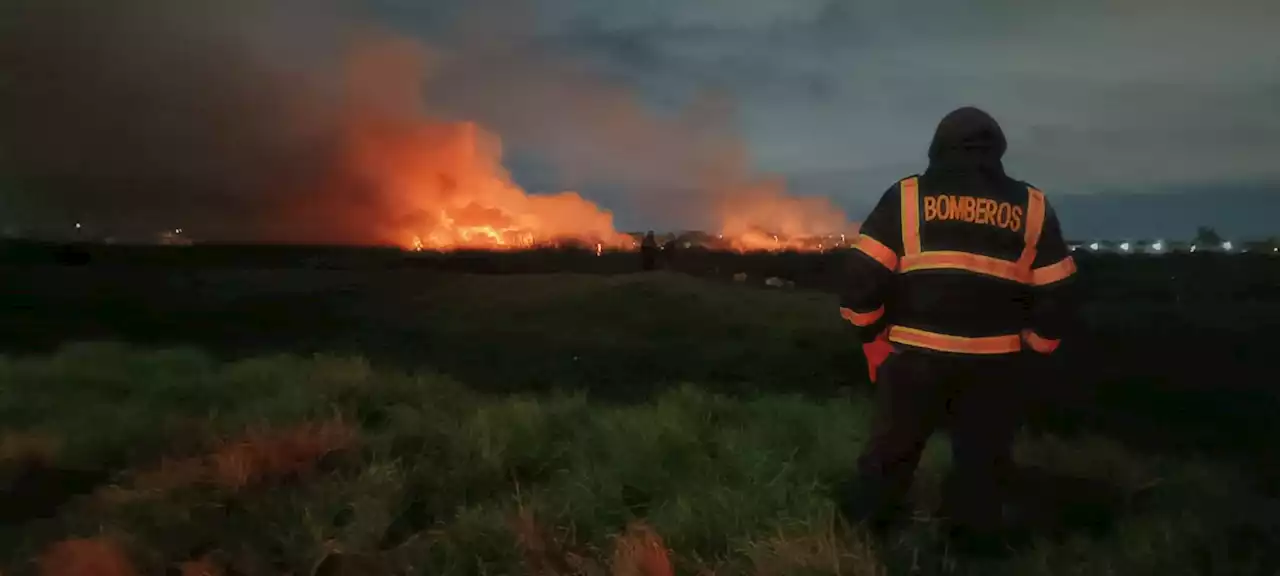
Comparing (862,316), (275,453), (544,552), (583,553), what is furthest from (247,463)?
(862,316)

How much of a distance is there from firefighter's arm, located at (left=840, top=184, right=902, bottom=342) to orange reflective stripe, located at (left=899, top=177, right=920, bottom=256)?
2 centimetres

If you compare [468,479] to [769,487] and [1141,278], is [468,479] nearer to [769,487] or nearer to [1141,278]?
[769,487]

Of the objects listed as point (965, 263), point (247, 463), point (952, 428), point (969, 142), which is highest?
point (969, 142)

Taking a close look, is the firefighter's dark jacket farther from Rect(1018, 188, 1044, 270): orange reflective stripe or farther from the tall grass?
the tall grass

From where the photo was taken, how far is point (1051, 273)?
313 centimetres

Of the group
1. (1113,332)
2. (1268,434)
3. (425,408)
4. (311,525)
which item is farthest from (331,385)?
(1113,332)

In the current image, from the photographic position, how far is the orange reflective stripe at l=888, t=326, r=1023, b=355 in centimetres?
304

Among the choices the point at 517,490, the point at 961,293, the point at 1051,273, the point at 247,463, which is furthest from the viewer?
the point at 247,463

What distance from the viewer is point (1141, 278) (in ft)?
68.5

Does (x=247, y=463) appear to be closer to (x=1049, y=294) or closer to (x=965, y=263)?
(x=965, y=263)

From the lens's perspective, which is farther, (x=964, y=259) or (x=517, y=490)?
(x=517, y=490)

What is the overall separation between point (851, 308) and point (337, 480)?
2588 millimetres

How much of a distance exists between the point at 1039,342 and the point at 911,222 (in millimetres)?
610

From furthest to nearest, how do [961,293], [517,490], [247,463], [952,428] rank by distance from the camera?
1. [247,463]
2. [517,490]
3. [952,428]
4. [961,293]
